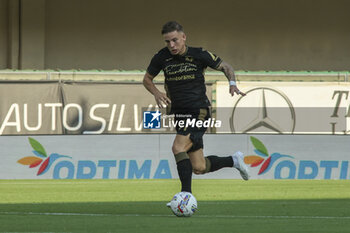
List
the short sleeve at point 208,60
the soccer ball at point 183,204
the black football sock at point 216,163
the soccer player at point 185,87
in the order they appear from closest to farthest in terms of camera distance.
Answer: the soccer ball at point 183,204
the soccer player at point 185,87
the short sleeve at point 208,60
the black football sock at point 216,163

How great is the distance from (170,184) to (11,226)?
26.3 ft

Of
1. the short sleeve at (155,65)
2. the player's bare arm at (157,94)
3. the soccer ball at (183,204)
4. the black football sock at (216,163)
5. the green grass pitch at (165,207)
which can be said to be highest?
the short sleeve at (155,65)

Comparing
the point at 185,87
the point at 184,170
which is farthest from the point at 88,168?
the point at 184,170

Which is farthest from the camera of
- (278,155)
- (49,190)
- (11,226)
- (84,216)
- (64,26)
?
(64,26)

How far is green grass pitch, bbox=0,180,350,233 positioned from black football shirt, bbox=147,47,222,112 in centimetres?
122

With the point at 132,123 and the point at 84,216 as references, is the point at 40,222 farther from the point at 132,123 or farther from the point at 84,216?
the point at 132,123

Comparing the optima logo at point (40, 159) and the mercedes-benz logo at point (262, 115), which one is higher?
the mercedes-benz logo at point (262, 115)

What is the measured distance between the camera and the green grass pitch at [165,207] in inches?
310

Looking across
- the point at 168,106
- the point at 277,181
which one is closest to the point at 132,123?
the point at 277,181

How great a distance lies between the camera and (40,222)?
27.3 ft

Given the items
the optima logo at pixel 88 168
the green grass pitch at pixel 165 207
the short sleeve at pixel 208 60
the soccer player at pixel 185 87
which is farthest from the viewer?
the optima logo at pixel 88 168

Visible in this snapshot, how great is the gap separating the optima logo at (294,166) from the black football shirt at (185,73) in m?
8.06

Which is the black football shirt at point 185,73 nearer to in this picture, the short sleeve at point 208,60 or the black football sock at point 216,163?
the short sleeve at point 208,60

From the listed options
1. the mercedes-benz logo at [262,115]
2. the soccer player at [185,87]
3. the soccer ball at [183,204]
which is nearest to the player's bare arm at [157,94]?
the soccer player at [185,87]
